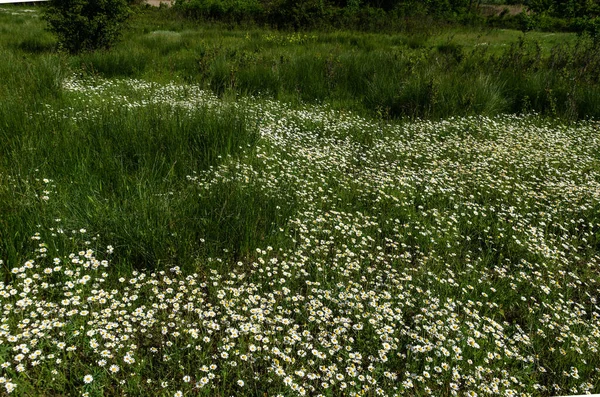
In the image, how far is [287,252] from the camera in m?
4.03

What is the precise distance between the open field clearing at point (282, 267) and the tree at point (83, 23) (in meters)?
8.10

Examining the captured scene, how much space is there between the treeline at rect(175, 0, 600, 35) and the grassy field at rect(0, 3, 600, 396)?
1427 centimetres

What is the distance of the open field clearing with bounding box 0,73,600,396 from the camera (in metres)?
2.83

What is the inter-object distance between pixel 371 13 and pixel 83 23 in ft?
49.5

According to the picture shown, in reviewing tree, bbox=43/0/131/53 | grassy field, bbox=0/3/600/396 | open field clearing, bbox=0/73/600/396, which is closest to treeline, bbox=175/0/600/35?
tree, bbox=43/0/131/53

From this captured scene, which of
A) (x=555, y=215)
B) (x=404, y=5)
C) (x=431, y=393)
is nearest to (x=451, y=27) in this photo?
(x=404, y=5)

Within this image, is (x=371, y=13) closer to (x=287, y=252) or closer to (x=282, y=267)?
(x=287, y=252)

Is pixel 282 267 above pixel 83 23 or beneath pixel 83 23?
beneath

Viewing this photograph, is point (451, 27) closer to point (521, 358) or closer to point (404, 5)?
point (404, 5)

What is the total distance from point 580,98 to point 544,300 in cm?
733

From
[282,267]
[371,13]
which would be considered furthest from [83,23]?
[371,13]

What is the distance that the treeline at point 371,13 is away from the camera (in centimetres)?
2050

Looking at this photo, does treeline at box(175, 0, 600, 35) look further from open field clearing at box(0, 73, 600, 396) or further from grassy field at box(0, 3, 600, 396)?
open field clearing at box(0, 73, 600, 396)

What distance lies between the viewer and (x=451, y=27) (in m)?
21.7
